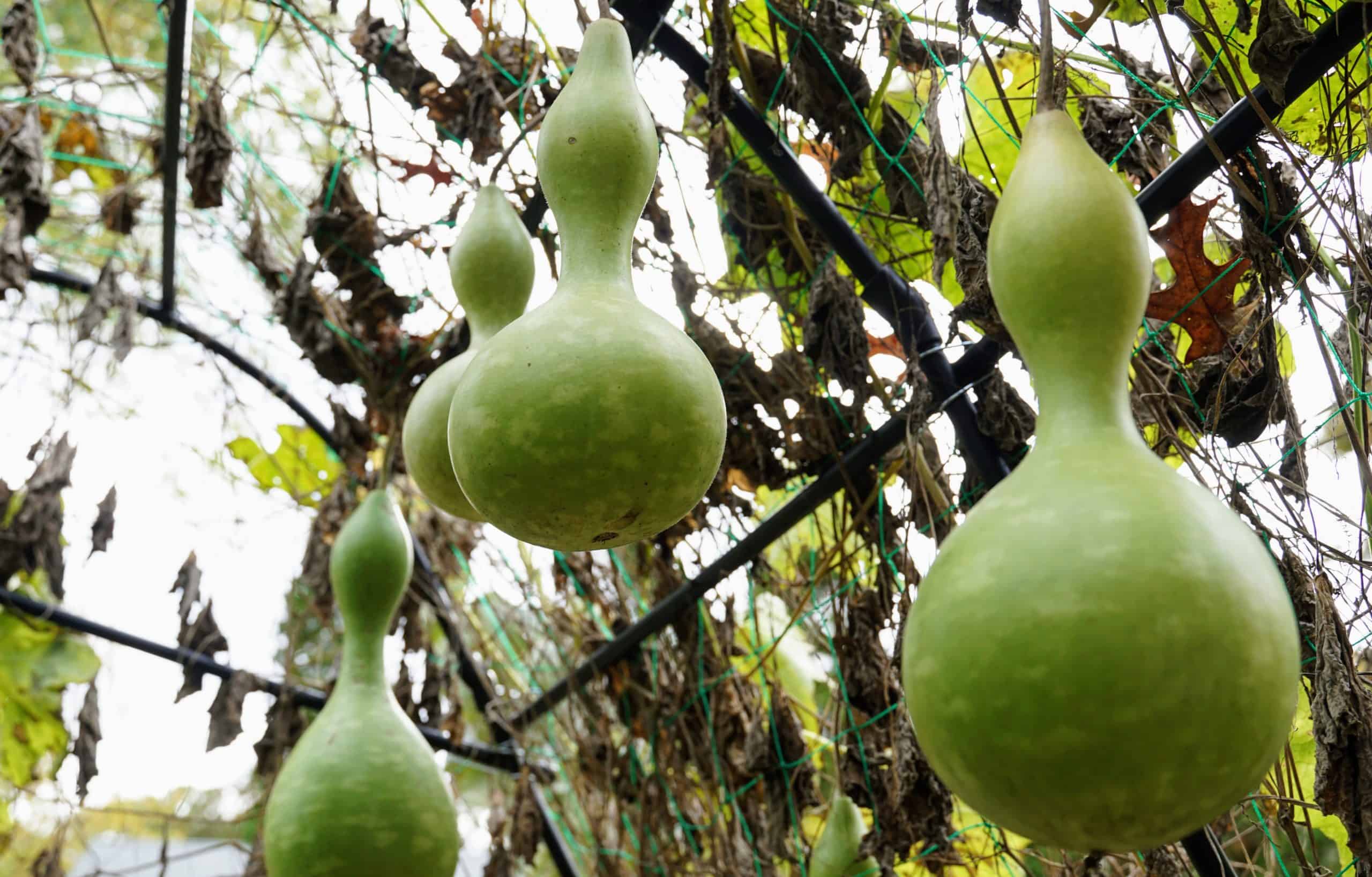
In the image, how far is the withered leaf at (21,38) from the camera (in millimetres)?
2148

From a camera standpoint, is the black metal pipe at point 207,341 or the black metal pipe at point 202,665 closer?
the black metal pipe at point 202,665

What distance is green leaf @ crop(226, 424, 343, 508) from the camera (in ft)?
10.4

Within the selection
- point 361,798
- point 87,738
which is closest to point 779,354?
point 361,798

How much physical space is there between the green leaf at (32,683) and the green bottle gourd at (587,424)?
2542 millimetres

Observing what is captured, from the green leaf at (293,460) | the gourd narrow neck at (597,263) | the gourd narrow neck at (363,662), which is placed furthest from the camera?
the green leaf at (293,460)

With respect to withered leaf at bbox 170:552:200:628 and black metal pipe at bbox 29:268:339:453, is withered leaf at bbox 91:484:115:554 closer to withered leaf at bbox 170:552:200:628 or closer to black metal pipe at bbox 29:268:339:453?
withered leaf at bbox 170:552:200:628

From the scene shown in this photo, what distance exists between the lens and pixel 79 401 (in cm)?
325

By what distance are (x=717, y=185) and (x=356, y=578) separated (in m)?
0.85

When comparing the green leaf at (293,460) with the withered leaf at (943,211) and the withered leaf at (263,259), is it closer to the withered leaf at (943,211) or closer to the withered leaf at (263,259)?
the withered leaf at (263,259)

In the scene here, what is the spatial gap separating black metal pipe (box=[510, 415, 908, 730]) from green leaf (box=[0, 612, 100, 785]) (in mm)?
1430

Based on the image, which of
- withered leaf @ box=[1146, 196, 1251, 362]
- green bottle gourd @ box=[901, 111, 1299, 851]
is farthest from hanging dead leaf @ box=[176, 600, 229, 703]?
green bottle gourd @ box=[901, 111, 1299, 851]

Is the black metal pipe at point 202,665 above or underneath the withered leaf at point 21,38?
underneath

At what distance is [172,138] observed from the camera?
90.7 inches

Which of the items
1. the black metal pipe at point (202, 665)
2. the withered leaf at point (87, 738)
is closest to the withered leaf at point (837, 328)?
the black metal pipe at point (202, 665)
